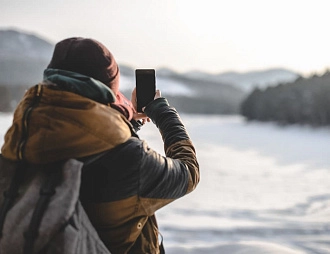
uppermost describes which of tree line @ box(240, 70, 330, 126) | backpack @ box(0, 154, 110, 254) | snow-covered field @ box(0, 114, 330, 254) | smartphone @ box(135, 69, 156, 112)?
smartphone @ box(135, 69, 156, 112)

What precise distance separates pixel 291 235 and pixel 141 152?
2.44 metres

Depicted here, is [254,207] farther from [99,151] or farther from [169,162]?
[99,151]

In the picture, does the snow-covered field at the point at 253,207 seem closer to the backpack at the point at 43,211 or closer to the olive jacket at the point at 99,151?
the olive jacket at the point at 99,151

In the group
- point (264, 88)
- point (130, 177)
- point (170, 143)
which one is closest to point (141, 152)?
point (130, 177)

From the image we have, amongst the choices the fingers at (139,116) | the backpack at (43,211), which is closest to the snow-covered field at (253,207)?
the fingers at (139,116)

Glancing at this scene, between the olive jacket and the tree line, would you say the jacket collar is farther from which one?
the tree line

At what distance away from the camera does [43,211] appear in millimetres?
754

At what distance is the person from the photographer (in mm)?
784

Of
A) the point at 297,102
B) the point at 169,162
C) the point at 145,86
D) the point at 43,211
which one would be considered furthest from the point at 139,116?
the point at 297,102

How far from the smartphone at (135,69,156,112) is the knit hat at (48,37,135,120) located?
6.2 inches

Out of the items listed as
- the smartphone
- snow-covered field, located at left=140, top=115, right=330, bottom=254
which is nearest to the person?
the smartphone

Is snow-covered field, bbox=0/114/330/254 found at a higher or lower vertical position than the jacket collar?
lower

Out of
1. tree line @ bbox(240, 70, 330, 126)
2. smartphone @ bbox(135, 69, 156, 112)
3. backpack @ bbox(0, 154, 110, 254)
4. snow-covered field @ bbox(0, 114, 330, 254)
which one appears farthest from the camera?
tree line @ bbox(240, 70, 330, 126)

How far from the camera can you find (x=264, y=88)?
1580 centimetres
